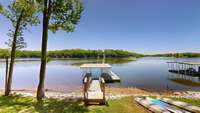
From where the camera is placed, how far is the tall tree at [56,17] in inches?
309

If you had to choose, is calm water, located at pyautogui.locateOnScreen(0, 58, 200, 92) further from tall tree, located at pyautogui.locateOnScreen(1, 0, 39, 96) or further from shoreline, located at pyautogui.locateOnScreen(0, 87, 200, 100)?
tall tree, located at pyautogui.locateOnScreen(1, 0, 39, 96)

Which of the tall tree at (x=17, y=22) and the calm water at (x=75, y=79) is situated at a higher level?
the tall tree at (x=17, y=22)

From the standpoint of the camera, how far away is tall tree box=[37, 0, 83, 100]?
7.85 meters

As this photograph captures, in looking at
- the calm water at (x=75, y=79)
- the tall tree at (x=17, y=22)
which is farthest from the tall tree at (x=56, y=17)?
the calm water at (x=75, y=79)

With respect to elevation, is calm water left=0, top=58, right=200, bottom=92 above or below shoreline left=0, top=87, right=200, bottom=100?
below

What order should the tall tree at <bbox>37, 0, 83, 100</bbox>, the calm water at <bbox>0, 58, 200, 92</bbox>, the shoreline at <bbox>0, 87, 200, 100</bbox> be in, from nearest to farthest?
the tall tree at <bbox>37, 0, 83, 100</bbox>, the shoreline at <bbox>0, 87, 200, 100</bbox>, the calm water at <bbox>0, 58, 200, 92</bbox>

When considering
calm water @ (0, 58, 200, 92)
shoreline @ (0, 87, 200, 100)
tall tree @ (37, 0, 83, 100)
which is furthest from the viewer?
calm water @ (0, 58, 200, 92)

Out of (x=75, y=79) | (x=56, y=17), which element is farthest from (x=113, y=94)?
(x=75, y=79)

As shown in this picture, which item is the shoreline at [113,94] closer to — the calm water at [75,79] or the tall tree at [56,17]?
the tall tree at [56,17]

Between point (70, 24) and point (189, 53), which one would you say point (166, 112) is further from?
point (189, 53)

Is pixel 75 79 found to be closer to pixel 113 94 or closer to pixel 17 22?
pixel 113 94

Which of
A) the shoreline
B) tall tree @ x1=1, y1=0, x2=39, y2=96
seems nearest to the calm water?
the shoreline

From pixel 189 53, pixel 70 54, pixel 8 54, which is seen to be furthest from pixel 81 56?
pixel 8 54

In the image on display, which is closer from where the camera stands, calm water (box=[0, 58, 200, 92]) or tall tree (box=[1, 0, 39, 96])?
tall tree (box=[1, 0, 39, 96])
